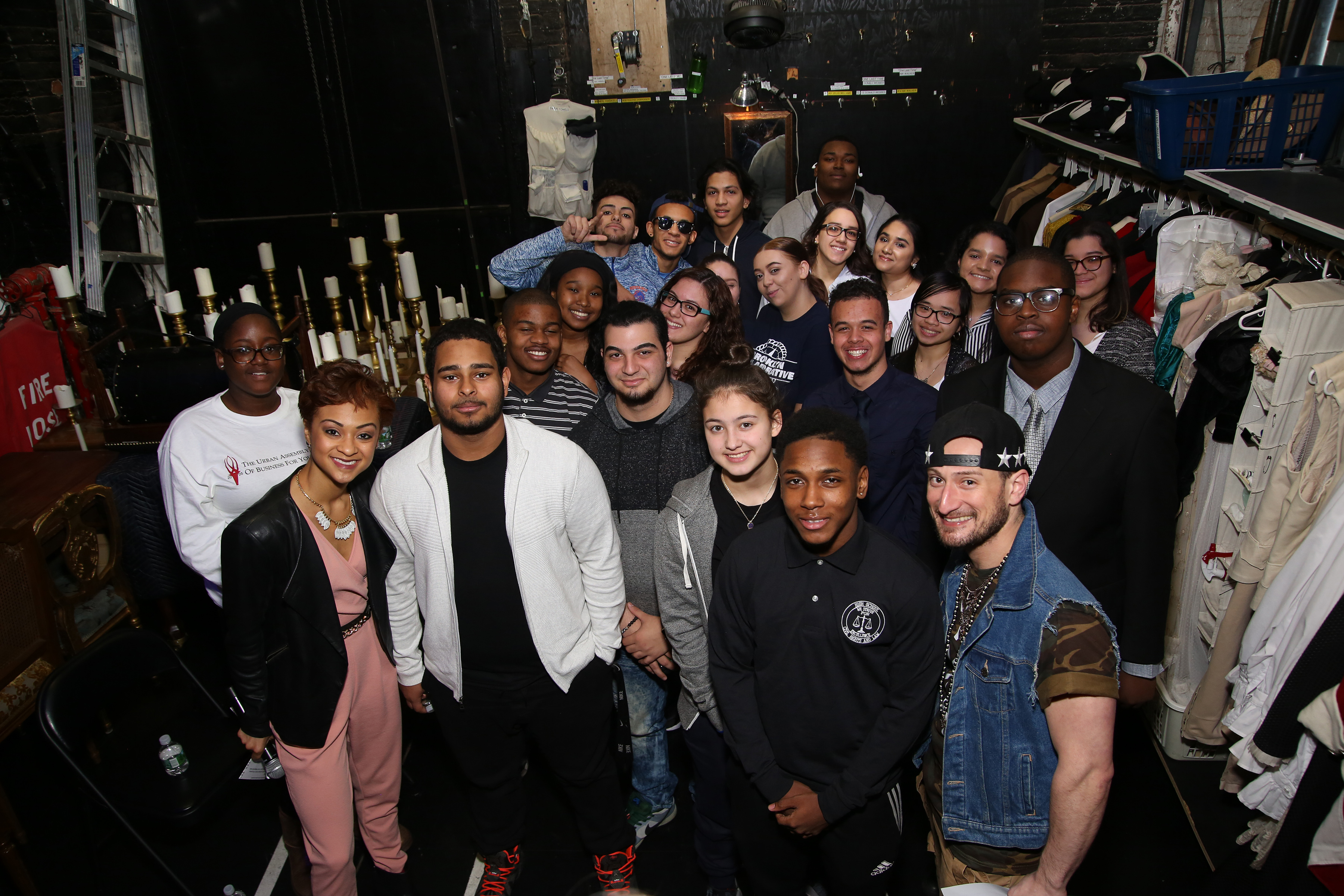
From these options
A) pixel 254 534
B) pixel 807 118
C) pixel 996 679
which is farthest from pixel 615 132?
pixel 996 679

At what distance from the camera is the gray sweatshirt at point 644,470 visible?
2.43 m

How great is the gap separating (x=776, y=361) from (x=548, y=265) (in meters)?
1.20

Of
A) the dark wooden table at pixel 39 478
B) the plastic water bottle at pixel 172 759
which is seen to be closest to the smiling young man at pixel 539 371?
the plastic water bottle at pixel 172 759

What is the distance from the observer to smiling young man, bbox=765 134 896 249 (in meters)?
4.42

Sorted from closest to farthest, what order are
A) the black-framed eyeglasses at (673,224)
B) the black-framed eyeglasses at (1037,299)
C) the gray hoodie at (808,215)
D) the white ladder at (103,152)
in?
1. the black-framed eyeglasses at (1037,299)
2. the black-framed eyeglasses at (673,224)
3. the gray hoodie at (808,215)
4. the white ladder at (103,152)

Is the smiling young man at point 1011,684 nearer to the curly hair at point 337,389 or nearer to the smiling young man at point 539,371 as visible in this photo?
the smiling young man at point 539,371

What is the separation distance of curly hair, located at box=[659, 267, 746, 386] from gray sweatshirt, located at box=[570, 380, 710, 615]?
1.27 feet

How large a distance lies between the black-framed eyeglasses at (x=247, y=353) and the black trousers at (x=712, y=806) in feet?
5.67

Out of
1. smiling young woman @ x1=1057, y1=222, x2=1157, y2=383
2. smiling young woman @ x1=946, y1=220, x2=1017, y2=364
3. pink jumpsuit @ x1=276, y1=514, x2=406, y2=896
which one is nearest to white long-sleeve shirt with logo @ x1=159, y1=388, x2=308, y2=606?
pink jumpsuit @ x1=276, y1=514, x2=406, y2=896

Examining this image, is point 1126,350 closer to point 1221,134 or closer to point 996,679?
point 1221,134

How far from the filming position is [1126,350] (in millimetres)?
2930

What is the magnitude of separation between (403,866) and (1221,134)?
3971 mm

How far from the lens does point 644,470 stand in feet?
7.99

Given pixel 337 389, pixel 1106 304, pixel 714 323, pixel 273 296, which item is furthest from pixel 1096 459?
pixel 273 296
